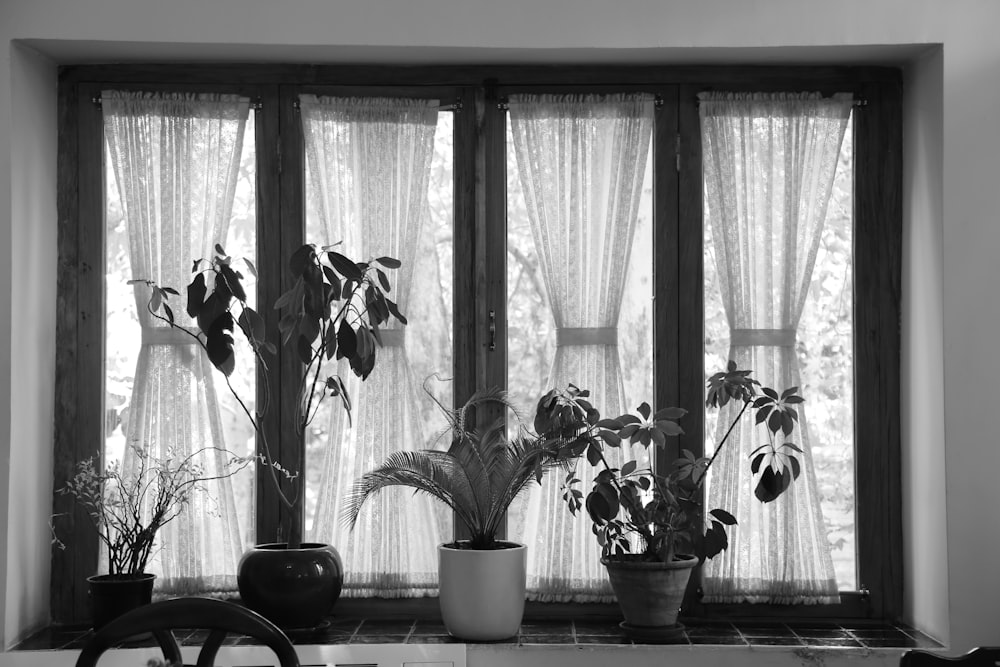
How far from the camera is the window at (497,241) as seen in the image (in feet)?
12.8

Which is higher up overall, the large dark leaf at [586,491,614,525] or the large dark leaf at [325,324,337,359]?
the large dark leaf at [325,324,337,359]

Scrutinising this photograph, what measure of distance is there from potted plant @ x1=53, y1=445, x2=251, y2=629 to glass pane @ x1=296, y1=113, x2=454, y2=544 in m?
0.32

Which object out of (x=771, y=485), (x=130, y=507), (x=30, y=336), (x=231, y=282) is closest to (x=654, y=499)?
(x=771, y=485)

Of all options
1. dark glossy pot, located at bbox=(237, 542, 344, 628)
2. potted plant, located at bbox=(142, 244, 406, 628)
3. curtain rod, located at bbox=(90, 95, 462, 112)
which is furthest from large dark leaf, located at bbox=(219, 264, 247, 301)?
dark glossy pot, located at bbox=(237, 542, 344, 628)

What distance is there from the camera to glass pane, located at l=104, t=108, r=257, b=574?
3.91m

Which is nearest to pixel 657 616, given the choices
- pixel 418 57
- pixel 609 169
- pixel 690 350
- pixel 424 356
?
pixel 690 350

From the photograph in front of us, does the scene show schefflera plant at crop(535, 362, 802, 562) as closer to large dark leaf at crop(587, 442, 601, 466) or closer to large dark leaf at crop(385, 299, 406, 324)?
large dark leaf at crop(587, 442, 601, 466)

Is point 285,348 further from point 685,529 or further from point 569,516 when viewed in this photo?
point 685,529

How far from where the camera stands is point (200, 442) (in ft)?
12.7

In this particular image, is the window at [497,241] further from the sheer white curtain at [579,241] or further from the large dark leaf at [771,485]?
the large dark leaf at [771,485]

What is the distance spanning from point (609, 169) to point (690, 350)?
762mm

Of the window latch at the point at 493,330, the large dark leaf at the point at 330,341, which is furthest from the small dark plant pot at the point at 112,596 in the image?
the window latch at the point at 493,330

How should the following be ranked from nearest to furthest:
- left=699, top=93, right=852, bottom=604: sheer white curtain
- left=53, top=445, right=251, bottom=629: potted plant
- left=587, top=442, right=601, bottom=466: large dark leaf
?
left=587, top=442, right=601, bottom=466: large dark leaf, left=53, top=445, right=251, bottom=629: potted plant, left=699, top=93, right=852, bottom=604: sheer white curtain

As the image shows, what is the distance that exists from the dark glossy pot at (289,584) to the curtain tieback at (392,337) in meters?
0.82
